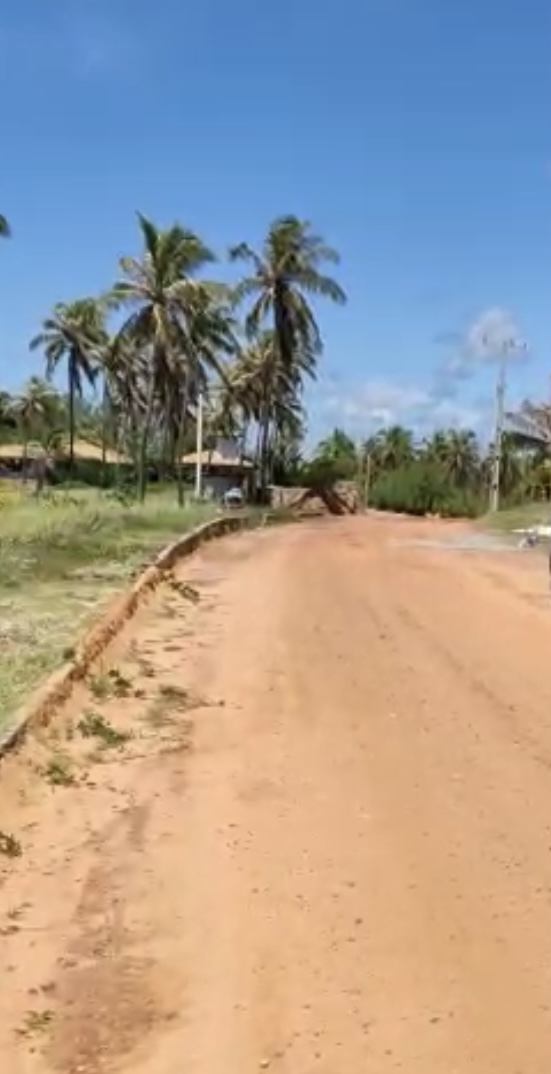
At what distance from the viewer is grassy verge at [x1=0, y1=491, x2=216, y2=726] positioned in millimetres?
10836

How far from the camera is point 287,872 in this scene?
19.9 ft

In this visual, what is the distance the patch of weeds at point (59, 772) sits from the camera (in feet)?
25.1

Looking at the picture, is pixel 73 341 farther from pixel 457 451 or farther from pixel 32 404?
pixel 457 451

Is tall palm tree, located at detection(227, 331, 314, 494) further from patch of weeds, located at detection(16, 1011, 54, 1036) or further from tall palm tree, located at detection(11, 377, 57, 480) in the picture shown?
patch of weeds, located at detection(16, 1011, 54, 1036)

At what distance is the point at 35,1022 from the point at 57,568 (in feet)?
46.6

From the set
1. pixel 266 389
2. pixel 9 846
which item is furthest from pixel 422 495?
pixel 9 846

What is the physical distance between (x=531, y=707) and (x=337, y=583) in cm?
951

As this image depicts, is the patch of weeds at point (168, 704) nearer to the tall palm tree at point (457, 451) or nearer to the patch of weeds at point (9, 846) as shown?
the patch of weeds at point (9, 846)

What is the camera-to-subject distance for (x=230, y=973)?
16.4 ft

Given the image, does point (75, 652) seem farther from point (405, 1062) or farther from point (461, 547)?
point (461, 547)

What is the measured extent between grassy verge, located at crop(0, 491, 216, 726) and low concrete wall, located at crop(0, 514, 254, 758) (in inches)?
4.5

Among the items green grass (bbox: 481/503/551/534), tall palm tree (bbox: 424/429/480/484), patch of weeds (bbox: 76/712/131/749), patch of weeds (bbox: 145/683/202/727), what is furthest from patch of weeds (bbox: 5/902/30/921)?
tall palm tree (bbox: 424/429/480/484)

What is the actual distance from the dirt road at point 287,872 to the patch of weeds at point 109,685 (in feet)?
0.09

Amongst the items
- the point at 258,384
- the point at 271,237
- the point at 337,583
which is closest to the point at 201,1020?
the point at 337,583
